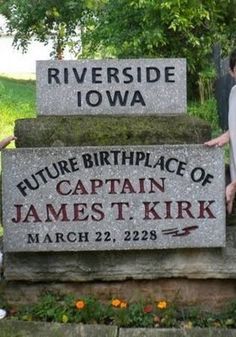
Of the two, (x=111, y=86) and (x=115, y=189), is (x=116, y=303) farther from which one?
(x=111, y=86)

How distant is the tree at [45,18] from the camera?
17766 millimetres

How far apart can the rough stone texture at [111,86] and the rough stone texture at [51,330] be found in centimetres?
125

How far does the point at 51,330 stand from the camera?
3.89m

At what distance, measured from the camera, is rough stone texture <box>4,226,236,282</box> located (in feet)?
13.7

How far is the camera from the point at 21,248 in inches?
162

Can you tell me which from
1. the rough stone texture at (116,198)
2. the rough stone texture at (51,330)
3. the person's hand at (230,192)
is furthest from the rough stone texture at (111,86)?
the rough stone texture at (51,330)

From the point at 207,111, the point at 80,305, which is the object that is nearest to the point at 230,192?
the point at 80,305

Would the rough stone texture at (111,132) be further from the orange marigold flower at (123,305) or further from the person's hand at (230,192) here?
the orange marigold flower at (123,305)

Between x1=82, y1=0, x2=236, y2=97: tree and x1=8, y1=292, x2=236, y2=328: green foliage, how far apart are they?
8343 mm

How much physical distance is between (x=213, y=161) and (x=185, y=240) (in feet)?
1.57

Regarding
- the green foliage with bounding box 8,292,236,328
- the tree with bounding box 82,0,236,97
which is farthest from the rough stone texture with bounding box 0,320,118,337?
the tree with bounding box 82,0,236,97

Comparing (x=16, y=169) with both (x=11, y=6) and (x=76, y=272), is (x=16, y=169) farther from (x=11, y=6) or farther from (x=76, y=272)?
(x=11, y=6)

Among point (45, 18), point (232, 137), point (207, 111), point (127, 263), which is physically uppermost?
point (45, 18)

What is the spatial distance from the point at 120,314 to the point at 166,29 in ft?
30.9
